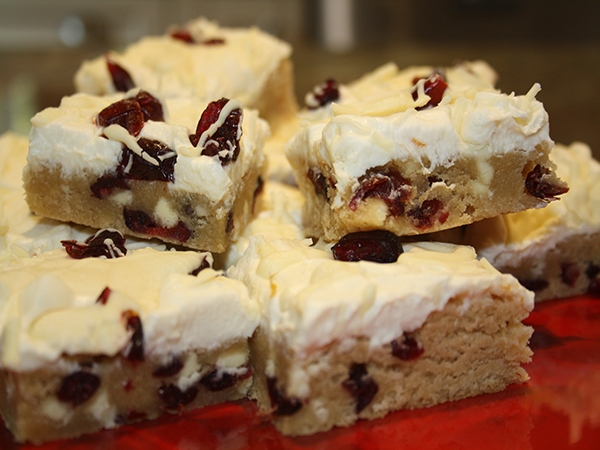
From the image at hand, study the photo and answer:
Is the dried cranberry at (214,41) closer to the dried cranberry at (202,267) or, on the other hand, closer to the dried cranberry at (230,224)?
the dried cranberry at (230,224)

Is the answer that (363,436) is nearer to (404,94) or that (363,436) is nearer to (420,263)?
(420,263)

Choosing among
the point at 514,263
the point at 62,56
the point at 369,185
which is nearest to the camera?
the point at 369,185

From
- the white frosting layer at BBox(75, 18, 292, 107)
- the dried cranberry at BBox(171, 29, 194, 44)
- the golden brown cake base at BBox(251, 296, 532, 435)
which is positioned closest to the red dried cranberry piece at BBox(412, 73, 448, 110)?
the golden brown cake base at BBox(251, 296, 532, 435)

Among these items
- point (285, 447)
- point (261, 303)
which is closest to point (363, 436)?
point (285, 447)

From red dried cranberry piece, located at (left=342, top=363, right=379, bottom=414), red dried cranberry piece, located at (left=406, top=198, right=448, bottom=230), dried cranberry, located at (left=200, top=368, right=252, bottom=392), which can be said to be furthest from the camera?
red dried cranberry piece, located at (left=406, top=198, right=448, bottom=230)

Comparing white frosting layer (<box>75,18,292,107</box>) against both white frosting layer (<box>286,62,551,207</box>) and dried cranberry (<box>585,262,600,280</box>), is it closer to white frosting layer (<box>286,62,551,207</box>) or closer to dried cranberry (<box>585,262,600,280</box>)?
white frosting layer (<box>286,62,551,207</box>)

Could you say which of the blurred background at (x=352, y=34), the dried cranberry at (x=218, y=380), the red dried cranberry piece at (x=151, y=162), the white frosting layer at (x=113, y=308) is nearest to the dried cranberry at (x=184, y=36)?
the red dried cranberry piece at (x=151, y=162)
